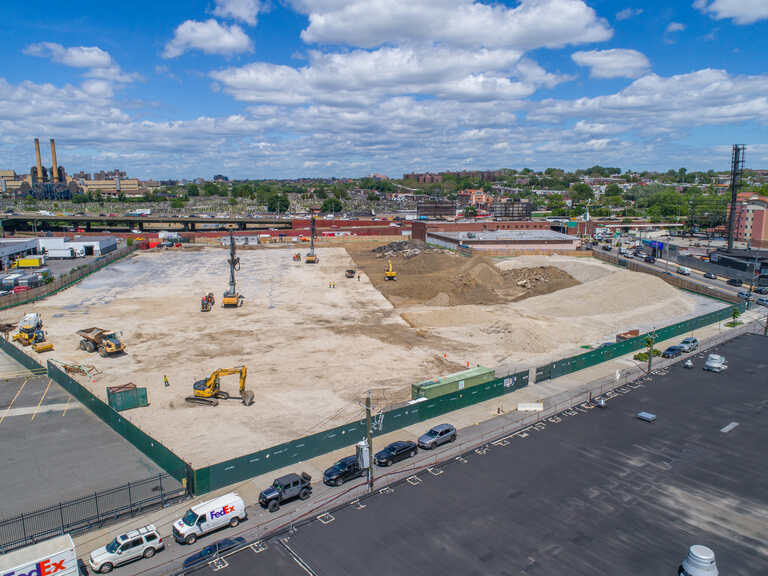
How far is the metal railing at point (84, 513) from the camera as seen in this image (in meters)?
21.0

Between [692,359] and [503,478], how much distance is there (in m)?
29.1

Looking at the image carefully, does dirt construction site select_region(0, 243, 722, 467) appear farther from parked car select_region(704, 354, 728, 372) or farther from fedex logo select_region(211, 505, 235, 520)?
parked car select_region(704, 354, 728, 372)

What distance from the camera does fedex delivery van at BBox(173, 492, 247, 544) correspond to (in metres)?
20.8

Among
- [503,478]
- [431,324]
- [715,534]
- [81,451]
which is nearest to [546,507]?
[503,478]

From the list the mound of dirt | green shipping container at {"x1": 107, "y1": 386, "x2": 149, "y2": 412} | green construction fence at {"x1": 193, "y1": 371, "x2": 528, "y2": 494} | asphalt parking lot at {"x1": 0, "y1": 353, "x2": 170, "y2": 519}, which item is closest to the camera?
green construction fence at {"x1": 193, "y1": 371, "x2": 528, "y2": 494}

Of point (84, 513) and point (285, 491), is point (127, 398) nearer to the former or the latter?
point (84, 513)

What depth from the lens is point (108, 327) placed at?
5806cm

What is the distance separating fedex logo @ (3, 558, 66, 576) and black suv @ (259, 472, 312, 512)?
7.78 m

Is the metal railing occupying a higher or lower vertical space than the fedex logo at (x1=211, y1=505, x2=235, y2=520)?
lower

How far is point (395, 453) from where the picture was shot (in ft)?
89.1

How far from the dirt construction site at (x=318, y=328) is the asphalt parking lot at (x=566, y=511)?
10.8m

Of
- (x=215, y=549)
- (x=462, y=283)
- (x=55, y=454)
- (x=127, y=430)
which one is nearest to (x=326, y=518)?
(x=215, y=549)

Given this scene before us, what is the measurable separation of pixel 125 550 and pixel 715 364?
43.0 meters

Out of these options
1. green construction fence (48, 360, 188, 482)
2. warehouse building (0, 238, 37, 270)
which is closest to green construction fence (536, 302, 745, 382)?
green construction fence (48, 360, 188, 482)
